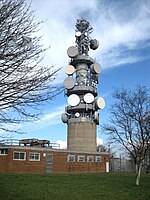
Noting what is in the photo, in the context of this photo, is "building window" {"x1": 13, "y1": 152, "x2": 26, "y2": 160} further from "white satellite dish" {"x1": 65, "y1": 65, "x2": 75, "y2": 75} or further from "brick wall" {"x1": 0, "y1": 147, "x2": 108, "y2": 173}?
"white satellite dish" {"x1": 65, "y1": 65, "x2": 75, "y2": 75}

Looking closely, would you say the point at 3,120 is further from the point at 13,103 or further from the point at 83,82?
the point at 83,82

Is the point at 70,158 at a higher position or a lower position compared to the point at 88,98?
lower

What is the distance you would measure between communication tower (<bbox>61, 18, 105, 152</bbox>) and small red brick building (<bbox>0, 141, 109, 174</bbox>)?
3.69 meters

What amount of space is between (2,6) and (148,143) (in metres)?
16.6

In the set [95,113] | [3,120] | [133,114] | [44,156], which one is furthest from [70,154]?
[3,120]

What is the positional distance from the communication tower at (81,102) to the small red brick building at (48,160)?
A: 3.69 metres

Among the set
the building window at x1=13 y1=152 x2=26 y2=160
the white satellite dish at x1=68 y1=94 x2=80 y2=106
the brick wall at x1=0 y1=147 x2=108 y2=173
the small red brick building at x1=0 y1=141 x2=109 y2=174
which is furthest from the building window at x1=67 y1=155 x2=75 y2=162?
the white satellite dish at x1=68 y1=94 x2=80 y2=106

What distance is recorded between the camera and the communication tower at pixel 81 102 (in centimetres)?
4706

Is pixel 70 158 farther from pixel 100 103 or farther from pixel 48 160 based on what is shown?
pixel 100 103

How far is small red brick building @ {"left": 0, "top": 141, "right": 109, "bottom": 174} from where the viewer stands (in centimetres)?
3459

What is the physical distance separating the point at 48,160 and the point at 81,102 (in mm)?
12918

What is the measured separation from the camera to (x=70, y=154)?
40.6 metres

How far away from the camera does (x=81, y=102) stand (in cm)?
4841

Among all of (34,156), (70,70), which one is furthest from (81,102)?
(34,156)
